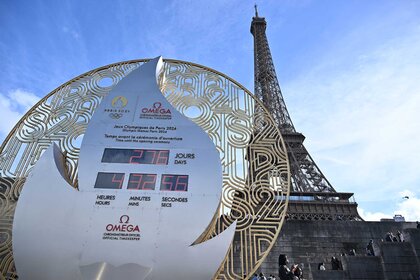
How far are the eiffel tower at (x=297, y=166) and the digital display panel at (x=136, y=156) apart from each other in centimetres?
1506

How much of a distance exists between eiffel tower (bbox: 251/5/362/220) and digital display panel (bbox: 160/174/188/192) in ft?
48.8

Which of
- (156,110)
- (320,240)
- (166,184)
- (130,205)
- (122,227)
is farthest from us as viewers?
(320,240)

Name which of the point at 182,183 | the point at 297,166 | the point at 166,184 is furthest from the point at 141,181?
the point at 297,166

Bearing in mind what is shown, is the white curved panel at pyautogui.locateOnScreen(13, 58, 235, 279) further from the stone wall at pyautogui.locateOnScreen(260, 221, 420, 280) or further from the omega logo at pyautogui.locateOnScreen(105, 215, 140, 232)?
the stone wall at pyautogui.locateOnScreen(260, 221, 420, 280)

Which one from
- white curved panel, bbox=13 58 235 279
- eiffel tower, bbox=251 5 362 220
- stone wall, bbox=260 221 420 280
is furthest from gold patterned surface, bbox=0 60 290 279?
eiffel tower, bbox=251 5 362 220

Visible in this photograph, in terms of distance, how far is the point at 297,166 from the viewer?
24.0m

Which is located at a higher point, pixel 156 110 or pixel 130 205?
pixel 156 110

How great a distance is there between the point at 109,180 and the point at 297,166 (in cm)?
2064

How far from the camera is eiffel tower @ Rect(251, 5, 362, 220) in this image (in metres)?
19.7

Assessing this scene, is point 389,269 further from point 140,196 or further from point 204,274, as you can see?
point 140,196

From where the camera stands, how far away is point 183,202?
5906 millimetres

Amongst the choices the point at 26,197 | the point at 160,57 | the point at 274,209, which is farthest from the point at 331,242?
the point at 26,197

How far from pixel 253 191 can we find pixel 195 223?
1868 mm

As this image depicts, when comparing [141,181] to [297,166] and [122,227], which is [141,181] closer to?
[122,227]
